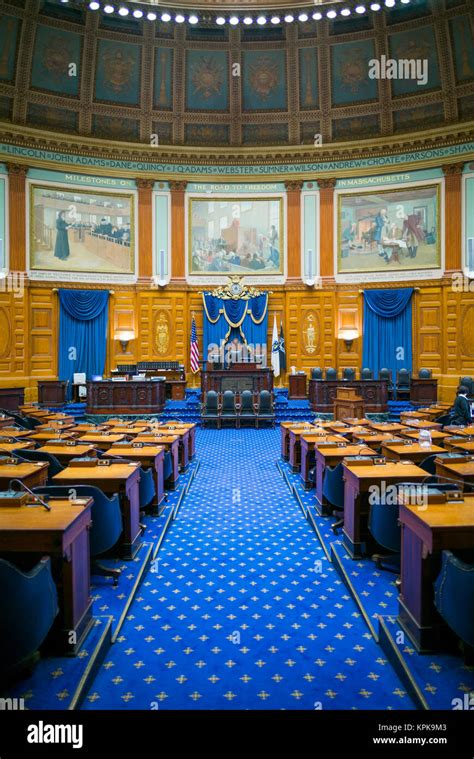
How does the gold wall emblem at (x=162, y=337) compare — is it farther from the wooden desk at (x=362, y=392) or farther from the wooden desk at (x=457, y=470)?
the wooden desk at (x=457, y=470)

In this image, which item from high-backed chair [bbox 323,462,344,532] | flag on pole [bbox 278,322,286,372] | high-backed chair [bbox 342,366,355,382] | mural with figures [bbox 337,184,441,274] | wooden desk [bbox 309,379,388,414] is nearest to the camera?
high-backed chair [bbox 323,462,344,532]

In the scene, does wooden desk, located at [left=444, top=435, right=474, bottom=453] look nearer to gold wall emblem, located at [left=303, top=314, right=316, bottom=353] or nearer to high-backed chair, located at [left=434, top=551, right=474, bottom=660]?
high-backed chair, located at [left=434, top=551, right=474, bottom=660]

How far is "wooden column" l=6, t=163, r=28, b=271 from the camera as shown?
17.6 m

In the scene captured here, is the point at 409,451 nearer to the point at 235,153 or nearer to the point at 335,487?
the point at 335,487

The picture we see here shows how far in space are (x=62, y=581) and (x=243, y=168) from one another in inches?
741

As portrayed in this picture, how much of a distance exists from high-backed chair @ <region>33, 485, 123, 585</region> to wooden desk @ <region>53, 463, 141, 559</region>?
0.36 metres

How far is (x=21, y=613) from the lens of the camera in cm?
294

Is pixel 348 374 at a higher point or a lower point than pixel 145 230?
lower

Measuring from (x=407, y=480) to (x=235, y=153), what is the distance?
17414 mm

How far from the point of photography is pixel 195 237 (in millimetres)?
19812

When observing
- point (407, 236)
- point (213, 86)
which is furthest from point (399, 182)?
point (213, 86)

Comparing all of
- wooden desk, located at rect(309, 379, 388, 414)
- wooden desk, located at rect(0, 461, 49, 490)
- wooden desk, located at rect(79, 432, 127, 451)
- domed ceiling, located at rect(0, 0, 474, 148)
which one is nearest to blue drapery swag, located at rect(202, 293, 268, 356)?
wooden desk, located at rect(309, 379, 388, 414)

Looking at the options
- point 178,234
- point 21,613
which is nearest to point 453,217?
point 178,234
